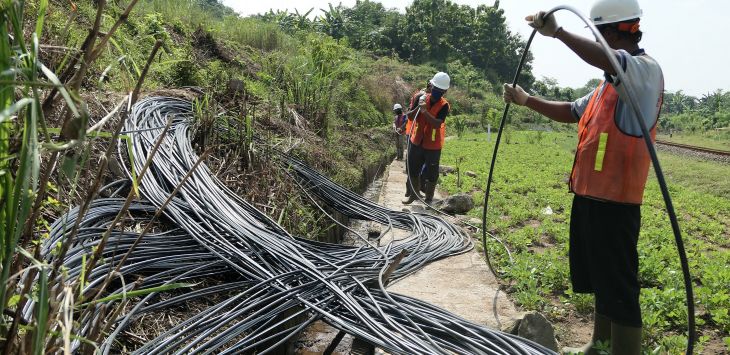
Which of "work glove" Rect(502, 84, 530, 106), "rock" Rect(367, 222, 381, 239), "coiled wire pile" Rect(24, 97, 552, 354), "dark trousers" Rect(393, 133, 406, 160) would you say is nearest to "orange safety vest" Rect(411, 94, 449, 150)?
"rock" Rect(367, 222, 381, 239)

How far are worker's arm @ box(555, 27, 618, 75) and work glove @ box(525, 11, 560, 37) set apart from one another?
0.13 meters

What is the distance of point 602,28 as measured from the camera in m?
2.69

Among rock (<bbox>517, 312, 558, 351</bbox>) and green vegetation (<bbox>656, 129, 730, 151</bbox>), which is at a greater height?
green vegetation (<bbox>656, 129, 730, 151</bbox>)

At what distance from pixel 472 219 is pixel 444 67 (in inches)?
1315

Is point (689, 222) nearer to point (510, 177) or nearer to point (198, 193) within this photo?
point (510, 177)

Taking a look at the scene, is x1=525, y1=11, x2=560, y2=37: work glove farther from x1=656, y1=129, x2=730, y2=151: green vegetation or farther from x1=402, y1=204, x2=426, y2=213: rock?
x1=656, y1=129, x2=730, y2=151: green vegetation

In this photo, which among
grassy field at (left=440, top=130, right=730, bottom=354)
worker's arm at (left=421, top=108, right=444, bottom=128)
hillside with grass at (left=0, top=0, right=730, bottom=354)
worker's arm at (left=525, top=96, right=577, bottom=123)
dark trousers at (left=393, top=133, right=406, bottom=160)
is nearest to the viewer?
hillside with grass at (left=0, top=0, right=730, bottom=354)

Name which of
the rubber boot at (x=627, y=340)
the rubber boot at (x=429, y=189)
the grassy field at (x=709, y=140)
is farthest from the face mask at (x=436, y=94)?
the grassy field at (x=709, y=140)

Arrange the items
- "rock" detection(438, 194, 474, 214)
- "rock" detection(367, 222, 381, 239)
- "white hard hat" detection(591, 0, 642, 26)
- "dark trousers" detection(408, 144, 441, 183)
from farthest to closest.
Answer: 1. "dark trousers" detection(408, 144, 441, 183)
2. "rock" detection(438, 194, 474, 214)
3. "rock" detection(367, 222, 381, 239)
4. "white hard hat" detection(591, 0, 642, 26)

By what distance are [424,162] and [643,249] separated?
3.08 m

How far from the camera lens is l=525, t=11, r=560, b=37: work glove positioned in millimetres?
2668

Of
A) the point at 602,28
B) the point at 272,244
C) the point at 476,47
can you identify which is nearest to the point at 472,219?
the point at 272,244

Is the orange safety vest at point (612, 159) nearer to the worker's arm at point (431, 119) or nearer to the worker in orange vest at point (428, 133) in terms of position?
the worker in orange vest at point (428, 133)

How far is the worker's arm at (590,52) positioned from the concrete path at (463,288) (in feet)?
5.81
